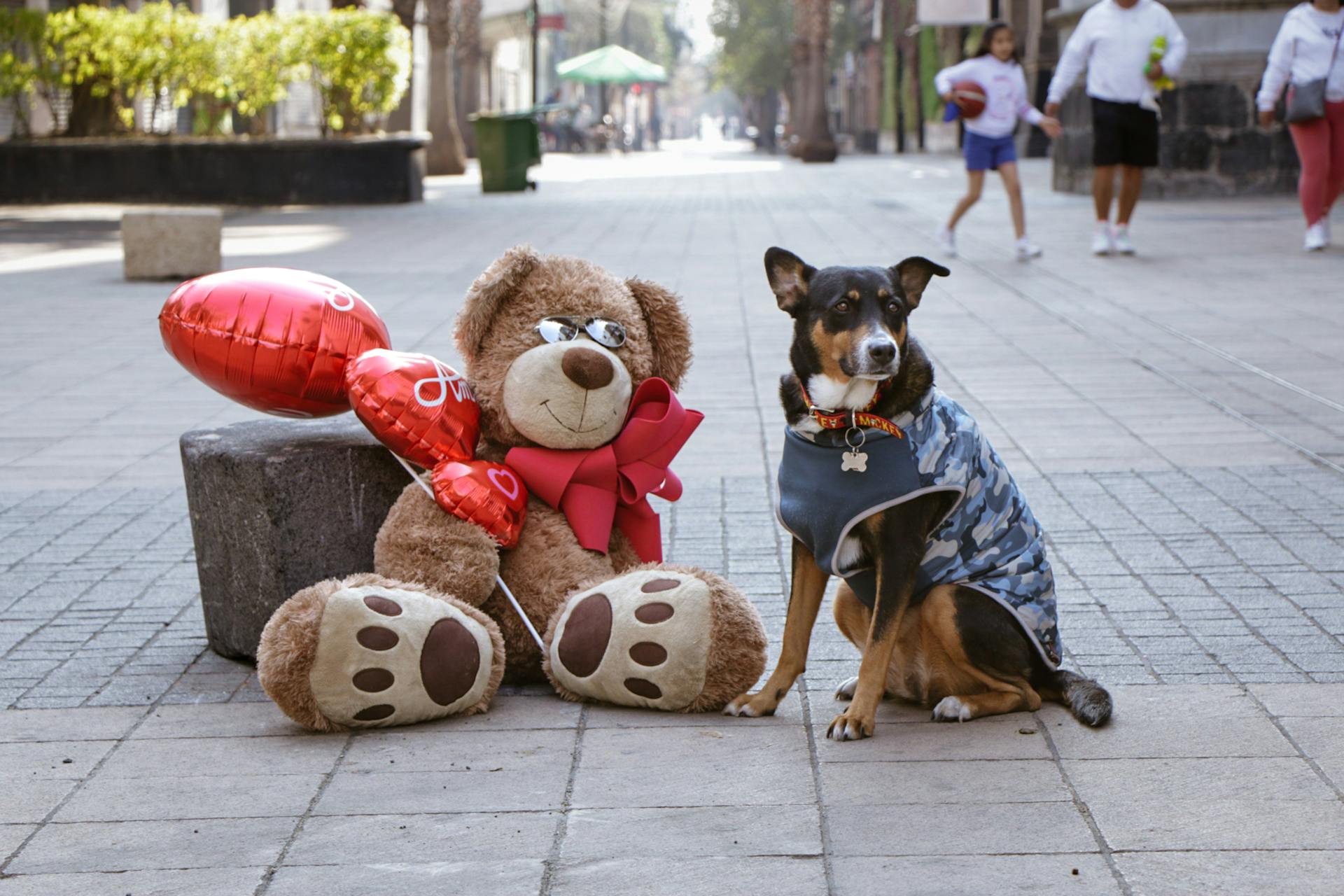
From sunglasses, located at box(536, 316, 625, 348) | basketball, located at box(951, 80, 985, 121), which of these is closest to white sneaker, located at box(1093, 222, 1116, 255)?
basketball, located at box(951, 80, 985, 121)

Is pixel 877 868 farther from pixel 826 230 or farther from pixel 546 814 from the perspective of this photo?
pixel 826 230

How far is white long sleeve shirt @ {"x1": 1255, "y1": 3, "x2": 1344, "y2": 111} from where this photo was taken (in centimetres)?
1323

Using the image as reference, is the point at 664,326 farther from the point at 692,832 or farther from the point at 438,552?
the point at 692,832

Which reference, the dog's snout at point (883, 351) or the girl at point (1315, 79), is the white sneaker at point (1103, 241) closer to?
the girl at point (1315, 79)

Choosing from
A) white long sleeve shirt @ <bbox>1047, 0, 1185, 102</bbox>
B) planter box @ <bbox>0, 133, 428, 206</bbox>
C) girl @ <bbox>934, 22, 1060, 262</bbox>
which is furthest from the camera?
planter box @ <bbox>0, 133, 428, 206</bbox>

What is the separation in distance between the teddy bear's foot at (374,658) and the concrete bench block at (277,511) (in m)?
0.51

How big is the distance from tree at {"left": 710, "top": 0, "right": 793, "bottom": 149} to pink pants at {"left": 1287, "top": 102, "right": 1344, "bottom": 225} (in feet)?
170

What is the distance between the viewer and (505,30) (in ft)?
172

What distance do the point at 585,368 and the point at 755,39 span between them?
62376 mm

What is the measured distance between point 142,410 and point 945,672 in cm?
549

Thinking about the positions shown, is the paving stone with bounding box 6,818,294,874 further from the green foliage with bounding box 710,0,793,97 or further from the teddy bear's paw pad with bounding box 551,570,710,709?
the green foliage with bounding box 710,0,793,97

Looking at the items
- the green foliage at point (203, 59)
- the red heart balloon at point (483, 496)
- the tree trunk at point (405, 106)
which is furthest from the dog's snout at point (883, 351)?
the tree trunk at point (405, 106)

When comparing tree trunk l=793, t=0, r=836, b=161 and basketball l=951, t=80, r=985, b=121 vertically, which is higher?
tree trunk l=793, t=0, r=836, b=161

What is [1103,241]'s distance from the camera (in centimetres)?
1399
